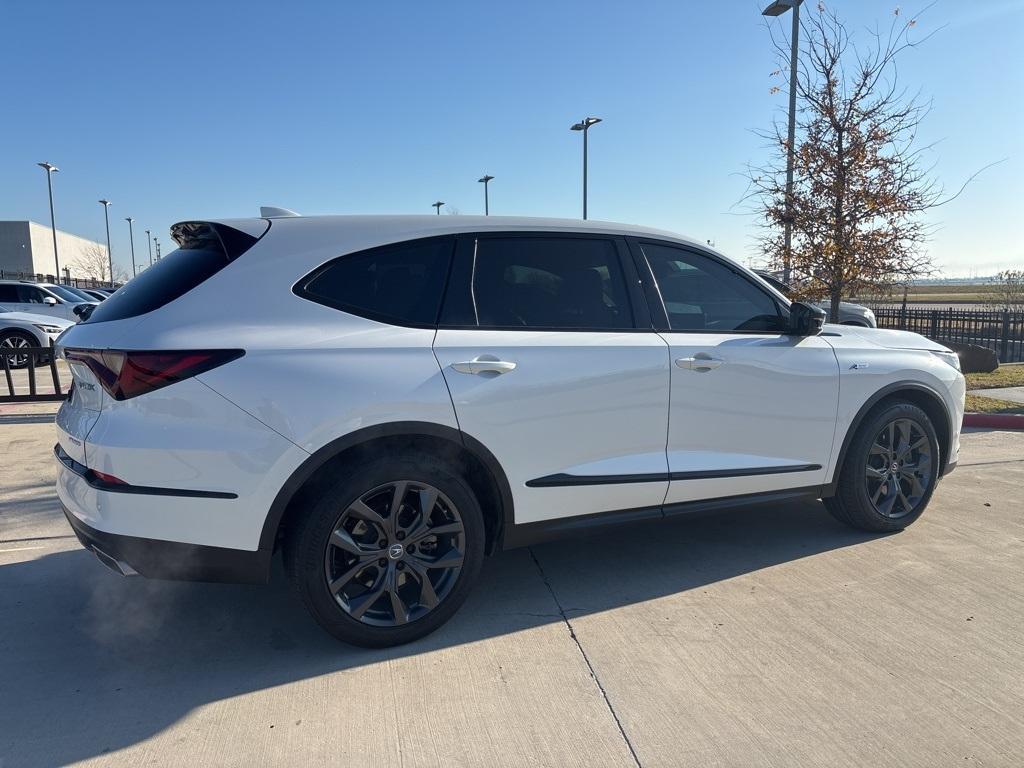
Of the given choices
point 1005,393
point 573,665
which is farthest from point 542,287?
point 1005,393

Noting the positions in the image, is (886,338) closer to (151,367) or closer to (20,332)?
(151,367)


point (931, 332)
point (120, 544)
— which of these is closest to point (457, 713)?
point (120, 544)

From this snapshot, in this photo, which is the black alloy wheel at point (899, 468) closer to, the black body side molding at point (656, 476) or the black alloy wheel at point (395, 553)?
the black body side molding at point (656, 476)

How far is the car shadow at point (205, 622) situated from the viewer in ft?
8.90

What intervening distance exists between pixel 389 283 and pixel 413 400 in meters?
0.55

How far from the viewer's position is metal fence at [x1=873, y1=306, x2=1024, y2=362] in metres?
14.5

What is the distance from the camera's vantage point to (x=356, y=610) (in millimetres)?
3047

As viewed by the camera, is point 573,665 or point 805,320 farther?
point 805,320

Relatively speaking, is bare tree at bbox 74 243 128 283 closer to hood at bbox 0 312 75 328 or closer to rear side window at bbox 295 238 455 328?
hood at bbox 0 312 75 328

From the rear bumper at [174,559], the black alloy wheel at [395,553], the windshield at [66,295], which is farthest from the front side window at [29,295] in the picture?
the black alloy wheel at [395,553]

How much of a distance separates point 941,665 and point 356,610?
7.89 feet

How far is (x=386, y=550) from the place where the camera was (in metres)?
3.06

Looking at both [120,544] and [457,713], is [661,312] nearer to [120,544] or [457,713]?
[457,713]

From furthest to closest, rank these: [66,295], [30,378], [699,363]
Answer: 1. [66,295]
2. [30,378]
3. [699,363]
